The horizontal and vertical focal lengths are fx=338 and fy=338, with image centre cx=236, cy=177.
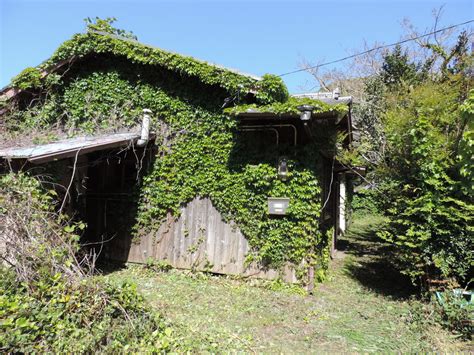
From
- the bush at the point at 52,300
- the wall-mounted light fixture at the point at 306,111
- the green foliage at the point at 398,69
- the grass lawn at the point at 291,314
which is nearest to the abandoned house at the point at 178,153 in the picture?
the wall-mounted light fixture at the point at 306,111

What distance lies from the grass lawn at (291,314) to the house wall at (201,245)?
0.75ft

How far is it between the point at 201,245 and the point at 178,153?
6.88 feet

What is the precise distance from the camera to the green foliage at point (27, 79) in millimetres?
8539

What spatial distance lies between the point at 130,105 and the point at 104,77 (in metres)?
1.12

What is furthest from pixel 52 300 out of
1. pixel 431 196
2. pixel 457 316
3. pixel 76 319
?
pixel 431 196

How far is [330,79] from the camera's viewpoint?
23750 mm

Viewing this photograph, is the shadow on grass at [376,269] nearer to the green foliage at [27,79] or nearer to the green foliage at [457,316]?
the green foliage at [457,316]

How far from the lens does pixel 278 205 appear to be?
21.5 ft

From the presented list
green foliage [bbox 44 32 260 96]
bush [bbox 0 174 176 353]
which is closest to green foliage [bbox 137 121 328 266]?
green foliage [bbox 44 32 260 96]

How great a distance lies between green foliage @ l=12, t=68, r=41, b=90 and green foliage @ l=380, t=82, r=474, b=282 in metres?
8.49

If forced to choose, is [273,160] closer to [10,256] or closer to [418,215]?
[418,215]

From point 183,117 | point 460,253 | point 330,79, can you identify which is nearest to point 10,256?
point 183,117

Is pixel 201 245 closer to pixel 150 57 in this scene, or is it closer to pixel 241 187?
pixel 241 187

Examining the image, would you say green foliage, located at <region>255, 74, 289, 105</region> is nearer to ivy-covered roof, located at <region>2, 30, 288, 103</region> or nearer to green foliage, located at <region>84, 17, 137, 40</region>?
ivy-covered roof, located at <region>2, 30, 288, 103</region>
